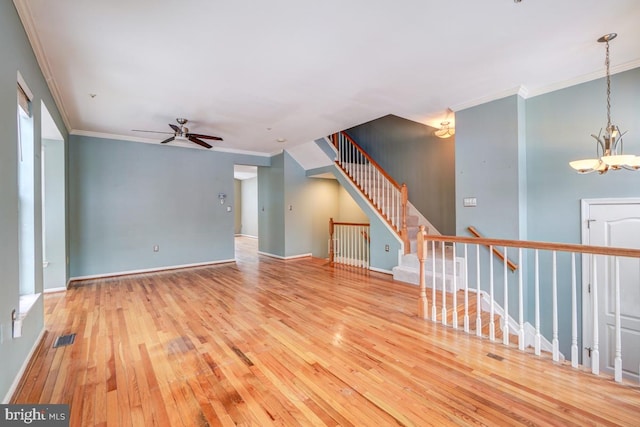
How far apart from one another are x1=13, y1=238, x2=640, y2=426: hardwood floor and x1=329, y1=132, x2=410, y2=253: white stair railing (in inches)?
77.0

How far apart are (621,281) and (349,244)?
173 inches

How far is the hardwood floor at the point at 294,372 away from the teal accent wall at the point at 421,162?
9.56ft

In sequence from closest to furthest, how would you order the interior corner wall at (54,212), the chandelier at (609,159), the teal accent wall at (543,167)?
the chandelier at (609,159) < the teal accent wall at (543,167) < the interior corner wall at (54,212)

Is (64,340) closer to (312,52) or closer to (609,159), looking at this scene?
(312,52)

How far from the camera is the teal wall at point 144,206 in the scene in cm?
525

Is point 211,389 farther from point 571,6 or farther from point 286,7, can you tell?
point 571,6

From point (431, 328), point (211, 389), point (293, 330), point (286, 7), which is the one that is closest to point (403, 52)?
point (286, 7)

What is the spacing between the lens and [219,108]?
4.22 m

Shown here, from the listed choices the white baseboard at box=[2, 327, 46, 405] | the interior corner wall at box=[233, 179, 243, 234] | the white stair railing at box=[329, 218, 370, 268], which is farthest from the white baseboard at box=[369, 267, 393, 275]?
the interior corner wall at box=[233, 179, 243, 234]

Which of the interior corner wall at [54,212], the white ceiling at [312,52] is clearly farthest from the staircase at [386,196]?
the interior corner wall at [54,212]

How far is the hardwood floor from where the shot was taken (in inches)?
70.4

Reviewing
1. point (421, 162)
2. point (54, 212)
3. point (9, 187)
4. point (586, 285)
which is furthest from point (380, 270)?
point (54, 212)

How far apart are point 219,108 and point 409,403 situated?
14.0ft

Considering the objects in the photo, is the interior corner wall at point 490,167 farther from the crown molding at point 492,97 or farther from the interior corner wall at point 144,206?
the interior corner wall at point 144,206
